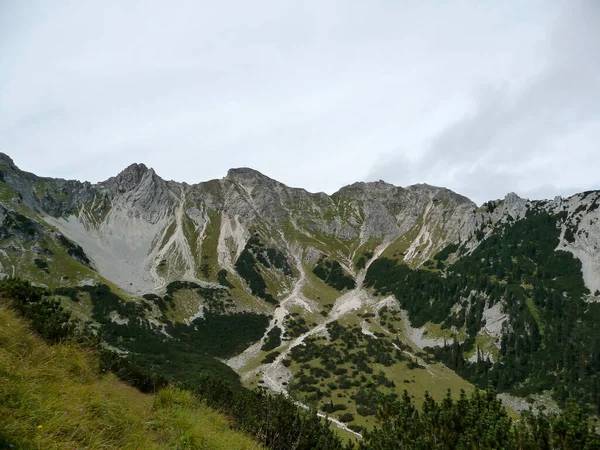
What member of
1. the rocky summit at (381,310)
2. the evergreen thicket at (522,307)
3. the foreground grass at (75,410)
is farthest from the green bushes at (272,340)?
the foreground grass at (75,410)

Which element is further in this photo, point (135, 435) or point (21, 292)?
point (21, 292)

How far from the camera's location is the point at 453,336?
125125mm

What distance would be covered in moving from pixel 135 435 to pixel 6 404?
7.88 ft

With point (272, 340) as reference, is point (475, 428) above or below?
above

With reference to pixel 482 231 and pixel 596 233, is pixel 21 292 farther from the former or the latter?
pixel 482 231

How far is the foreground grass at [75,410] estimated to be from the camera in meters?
5.15

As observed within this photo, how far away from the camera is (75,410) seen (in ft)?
19.4

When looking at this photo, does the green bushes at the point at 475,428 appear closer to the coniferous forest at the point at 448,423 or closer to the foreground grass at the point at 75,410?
the coniferous forest at the point at 448,423

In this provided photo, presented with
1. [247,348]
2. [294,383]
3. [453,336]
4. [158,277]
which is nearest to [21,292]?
[294,383]

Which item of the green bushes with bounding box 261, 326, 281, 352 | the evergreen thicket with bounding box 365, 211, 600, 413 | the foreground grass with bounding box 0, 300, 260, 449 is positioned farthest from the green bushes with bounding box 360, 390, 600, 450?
the green bushes with bounding box 261, 326, 281, 352

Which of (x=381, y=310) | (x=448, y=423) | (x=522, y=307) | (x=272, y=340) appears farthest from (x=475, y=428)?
(x=381, y=310)

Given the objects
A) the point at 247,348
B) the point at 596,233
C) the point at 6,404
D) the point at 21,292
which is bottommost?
the point at 247,348

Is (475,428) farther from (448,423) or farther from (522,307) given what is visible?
(522,307)

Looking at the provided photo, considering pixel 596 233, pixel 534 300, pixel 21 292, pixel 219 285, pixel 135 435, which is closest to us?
pixel 135 435
